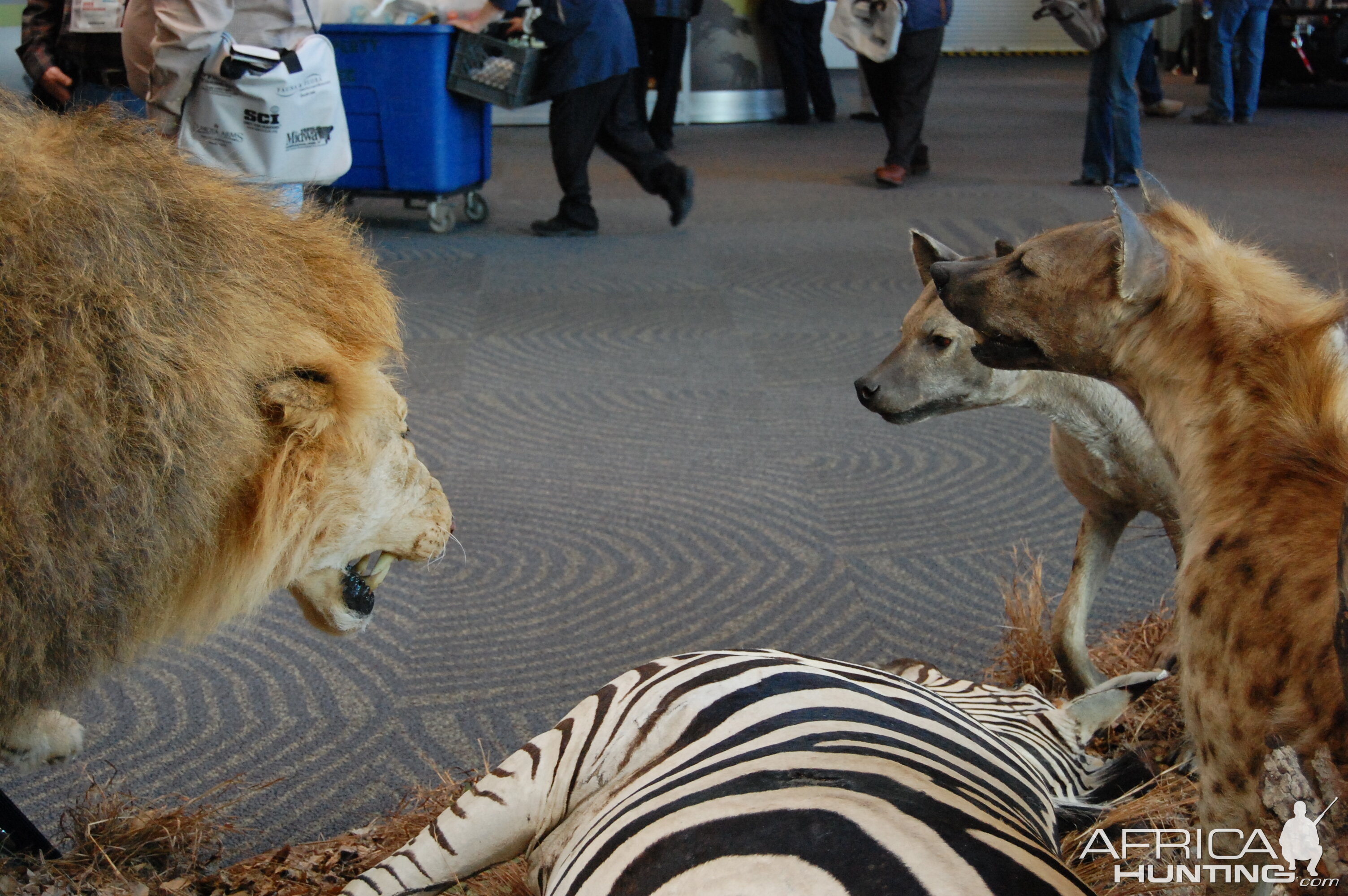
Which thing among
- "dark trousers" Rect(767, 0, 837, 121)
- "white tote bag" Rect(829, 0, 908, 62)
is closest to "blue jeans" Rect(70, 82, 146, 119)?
"white tote bag" Rect(829, 0, 908, 62)

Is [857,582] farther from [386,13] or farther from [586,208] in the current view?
[386,13]

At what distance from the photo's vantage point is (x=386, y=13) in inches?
290

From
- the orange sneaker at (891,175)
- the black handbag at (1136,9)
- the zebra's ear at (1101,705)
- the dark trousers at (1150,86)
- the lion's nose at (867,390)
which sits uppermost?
the black handbag at (1136,9)

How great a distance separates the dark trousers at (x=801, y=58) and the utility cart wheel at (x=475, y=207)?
5.03m

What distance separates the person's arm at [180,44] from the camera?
11.8 feet

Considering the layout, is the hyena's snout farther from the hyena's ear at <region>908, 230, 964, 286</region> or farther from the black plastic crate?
the black plastic crate

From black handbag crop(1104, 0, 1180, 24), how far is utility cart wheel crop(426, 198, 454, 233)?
4.61m

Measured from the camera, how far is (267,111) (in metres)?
3.85

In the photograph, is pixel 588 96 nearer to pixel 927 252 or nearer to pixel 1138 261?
pixel 927 252

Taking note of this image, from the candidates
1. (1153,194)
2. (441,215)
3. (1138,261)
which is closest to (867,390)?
(1153,194)

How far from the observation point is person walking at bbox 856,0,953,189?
8047 mm

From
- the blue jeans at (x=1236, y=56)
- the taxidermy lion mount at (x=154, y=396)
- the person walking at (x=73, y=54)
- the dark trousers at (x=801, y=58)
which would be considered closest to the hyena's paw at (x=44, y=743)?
the taxidermy lion mount at (x=154, y=396)

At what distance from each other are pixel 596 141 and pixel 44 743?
5.79 metres

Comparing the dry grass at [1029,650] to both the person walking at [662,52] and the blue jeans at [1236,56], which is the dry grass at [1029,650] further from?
the blue jeans at [1236,56]
